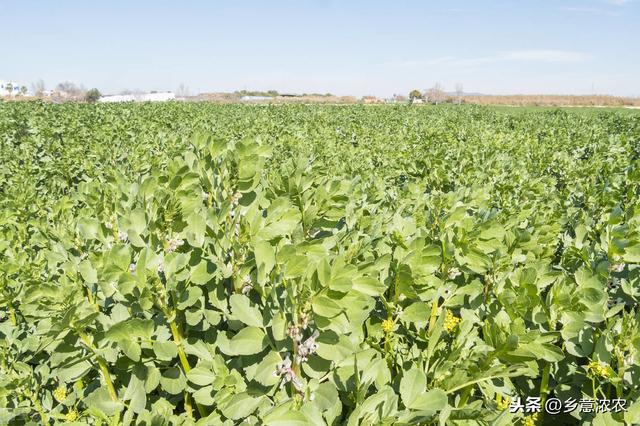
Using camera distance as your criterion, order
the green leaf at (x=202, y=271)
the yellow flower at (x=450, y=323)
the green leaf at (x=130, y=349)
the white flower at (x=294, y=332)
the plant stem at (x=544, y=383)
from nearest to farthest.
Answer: the white flower at (x=294, y=332)
the green leaf at (x=130, y=349)
the green leaf at (x=202, y=271)
the yellow flower at (x=450, y=323)
the plant stem at (x=544, y=383)

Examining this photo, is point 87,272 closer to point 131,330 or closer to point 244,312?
point 131,330

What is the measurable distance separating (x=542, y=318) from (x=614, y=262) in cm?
71

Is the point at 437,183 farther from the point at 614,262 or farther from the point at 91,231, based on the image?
the point at 91,231

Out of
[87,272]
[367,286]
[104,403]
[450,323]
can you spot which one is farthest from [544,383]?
[87,272]

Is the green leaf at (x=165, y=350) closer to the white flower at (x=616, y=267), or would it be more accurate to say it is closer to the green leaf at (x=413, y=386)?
the green leaf at (x=413, y=386)

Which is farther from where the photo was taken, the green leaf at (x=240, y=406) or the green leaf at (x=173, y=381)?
the green leaf at (x=173, y=381)

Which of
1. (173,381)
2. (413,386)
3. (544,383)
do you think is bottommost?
(544,383)

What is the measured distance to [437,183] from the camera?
4961 millimetres

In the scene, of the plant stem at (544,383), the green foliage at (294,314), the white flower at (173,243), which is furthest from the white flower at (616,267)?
the white flower at (173,243)

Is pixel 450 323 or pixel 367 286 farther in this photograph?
pixel 450 323

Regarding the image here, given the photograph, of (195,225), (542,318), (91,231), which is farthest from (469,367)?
(91,231)

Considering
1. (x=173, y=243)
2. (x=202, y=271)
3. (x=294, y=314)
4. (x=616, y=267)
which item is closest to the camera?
(x=294, y=314)

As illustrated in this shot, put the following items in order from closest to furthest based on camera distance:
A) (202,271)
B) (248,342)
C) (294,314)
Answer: (294,314) → (248,342) → (202,271)

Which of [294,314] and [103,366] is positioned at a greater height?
[294,314]
